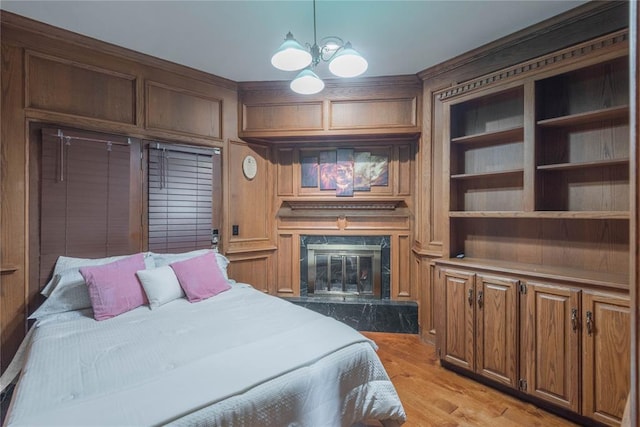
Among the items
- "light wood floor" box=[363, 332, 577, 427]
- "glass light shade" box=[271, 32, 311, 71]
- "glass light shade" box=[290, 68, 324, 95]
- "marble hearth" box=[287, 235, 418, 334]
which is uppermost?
"glass light shade" box=[271, 32, 311, 71]

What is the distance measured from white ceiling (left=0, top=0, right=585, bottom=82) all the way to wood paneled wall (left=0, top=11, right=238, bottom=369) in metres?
0.15

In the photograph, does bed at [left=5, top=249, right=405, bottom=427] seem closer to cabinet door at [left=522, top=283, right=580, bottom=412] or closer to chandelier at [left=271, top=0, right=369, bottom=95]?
cabinet door at [left=522, top=283, right=580, bottom=412]

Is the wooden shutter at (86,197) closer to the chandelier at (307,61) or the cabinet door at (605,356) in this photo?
the chandelier at (307,61)

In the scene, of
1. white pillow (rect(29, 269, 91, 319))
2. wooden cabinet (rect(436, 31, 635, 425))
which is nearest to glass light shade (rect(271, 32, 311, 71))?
wooden cabinet (rect(436, 31, 635, 425))

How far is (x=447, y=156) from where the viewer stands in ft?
9.14

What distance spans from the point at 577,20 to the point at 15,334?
4821mm

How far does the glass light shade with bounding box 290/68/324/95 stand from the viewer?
79.4 inches

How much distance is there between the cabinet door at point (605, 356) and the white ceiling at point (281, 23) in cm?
207

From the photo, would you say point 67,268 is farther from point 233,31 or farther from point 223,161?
point 233,31

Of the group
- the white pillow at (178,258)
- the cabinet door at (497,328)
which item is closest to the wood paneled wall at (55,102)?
the white pillow at (178,258)

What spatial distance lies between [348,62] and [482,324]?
2.15 metres

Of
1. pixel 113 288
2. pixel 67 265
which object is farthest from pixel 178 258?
pixel 67 265

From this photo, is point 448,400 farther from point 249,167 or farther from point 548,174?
point 249,167

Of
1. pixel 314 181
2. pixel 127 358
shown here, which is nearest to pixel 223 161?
pixel 314 181
